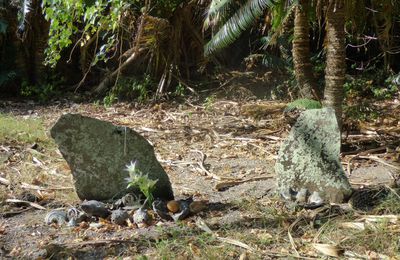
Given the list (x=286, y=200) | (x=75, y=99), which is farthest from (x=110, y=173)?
(x=75, y=99)

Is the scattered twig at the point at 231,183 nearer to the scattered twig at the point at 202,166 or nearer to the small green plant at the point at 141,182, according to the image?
the scattered twig at the point at 202,166

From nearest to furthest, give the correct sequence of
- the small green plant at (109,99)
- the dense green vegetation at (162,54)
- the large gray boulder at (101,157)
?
the large gray boulder at (101,157) → the dense green vegetation at (162,54) → the small green plant at (109,99)

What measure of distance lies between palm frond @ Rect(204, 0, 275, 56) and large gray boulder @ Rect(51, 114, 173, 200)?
243 cm

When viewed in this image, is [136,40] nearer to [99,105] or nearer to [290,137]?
[99,105]

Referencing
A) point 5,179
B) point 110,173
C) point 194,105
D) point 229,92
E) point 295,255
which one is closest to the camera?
point 295,255

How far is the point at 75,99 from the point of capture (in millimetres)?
11273

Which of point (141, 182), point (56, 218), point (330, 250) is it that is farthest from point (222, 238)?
point (56, 218)

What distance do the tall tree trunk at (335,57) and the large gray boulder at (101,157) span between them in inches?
88.5

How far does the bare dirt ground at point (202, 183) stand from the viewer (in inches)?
147

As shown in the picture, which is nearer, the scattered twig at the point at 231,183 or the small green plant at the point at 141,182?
the small green plant at the point at 141,182

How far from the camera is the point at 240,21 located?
6801mm

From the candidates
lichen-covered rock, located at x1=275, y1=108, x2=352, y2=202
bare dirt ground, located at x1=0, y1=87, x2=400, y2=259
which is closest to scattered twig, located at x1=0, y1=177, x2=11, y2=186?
bare dirt ground, located at x1=0, y1=87, x2=400, y2=259

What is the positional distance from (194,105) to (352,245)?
6.46 m

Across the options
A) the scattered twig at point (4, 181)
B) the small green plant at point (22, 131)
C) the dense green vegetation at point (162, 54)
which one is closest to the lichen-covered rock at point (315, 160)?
the scattered twig at point (4, 181)
